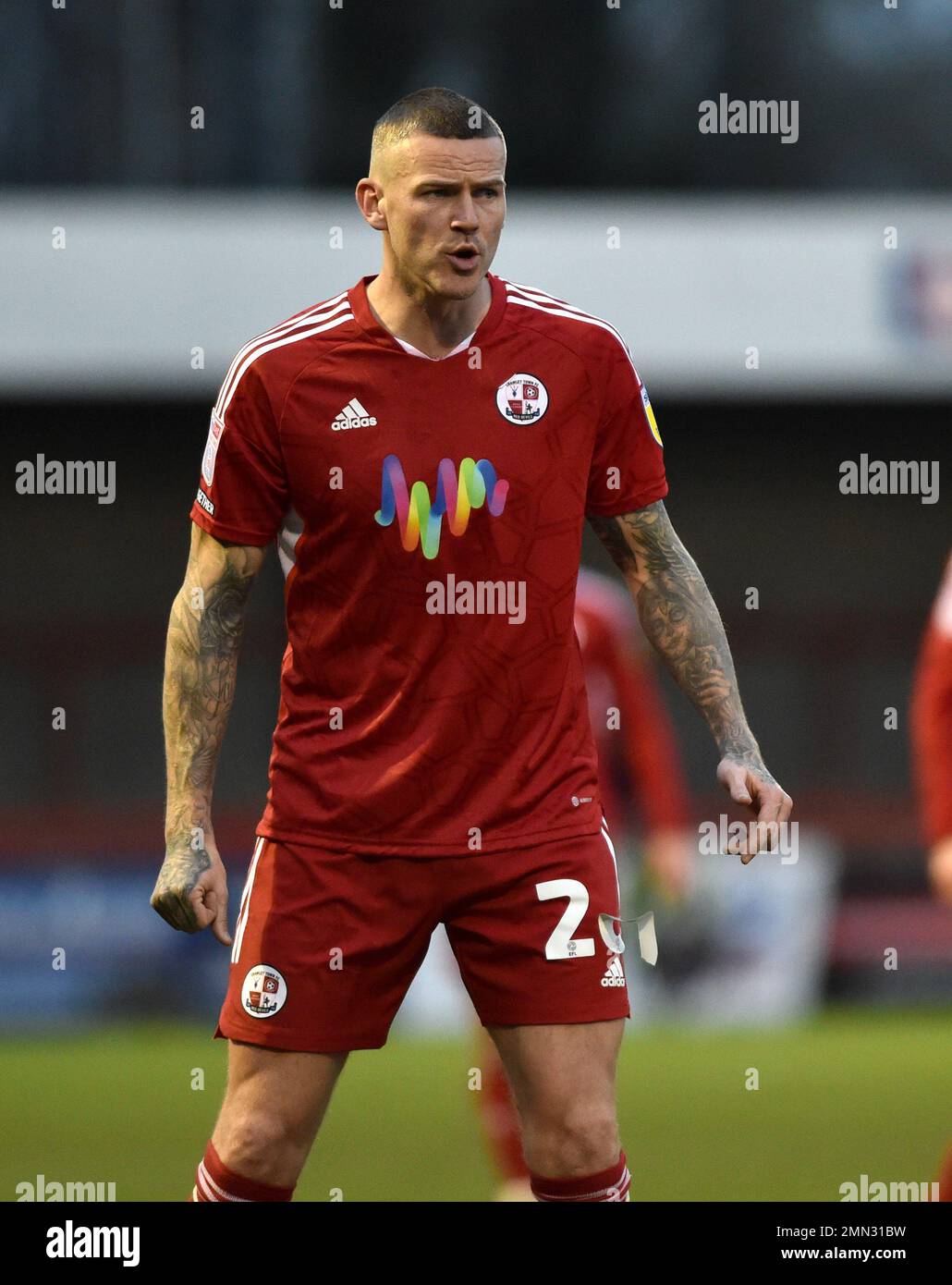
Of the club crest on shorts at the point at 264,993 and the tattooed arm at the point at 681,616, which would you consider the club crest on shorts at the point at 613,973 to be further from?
the club crest on shorts at the point at 264,993

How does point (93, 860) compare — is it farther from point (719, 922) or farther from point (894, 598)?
point (894, 598)

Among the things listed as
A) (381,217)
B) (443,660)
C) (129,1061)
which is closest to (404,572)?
(443,660)

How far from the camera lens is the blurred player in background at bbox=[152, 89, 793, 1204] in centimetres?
398

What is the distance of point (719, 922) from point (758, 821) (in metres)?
7.48

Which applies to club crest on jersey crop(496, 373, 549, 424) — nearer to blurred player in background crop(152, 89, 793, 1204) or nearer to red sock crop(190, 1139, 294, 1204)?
blurred player in background crop(152, 89, 793, 1204)

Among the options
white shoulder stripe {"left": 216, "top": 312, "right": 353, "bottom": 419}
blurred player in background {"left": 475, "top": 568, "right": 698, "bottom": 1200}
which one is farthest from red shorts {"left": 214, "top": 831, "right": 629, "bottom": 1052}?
blurred player in background {"left": 475, "top": 568, "right": 698, "bottom": 1200}

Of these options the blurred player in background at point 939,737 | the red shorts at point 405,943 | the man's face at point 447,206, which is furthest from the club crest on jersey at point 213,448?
the blurred player in background at point 939,737

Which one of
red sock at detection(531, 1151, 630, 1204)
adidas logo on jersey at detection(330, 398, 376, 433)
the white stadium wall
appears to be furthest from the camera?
the white stadium wall

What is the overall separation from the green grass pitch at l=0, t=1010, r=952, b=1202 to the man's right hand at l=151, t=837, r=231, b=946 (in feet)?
7.93

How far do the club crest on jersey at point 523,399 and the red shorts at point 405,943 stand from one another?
2.61ft

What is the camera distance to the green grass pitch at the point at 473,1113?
6773 millimetres

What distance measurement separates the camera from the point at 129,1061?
10070mm

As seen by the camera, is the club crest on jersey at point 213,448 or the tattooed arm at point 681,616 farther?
the tattooed arm at point 681,616

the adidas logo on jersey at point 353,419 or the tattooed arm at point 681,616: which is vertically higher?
the adidas logo on jersey at point 353,419
